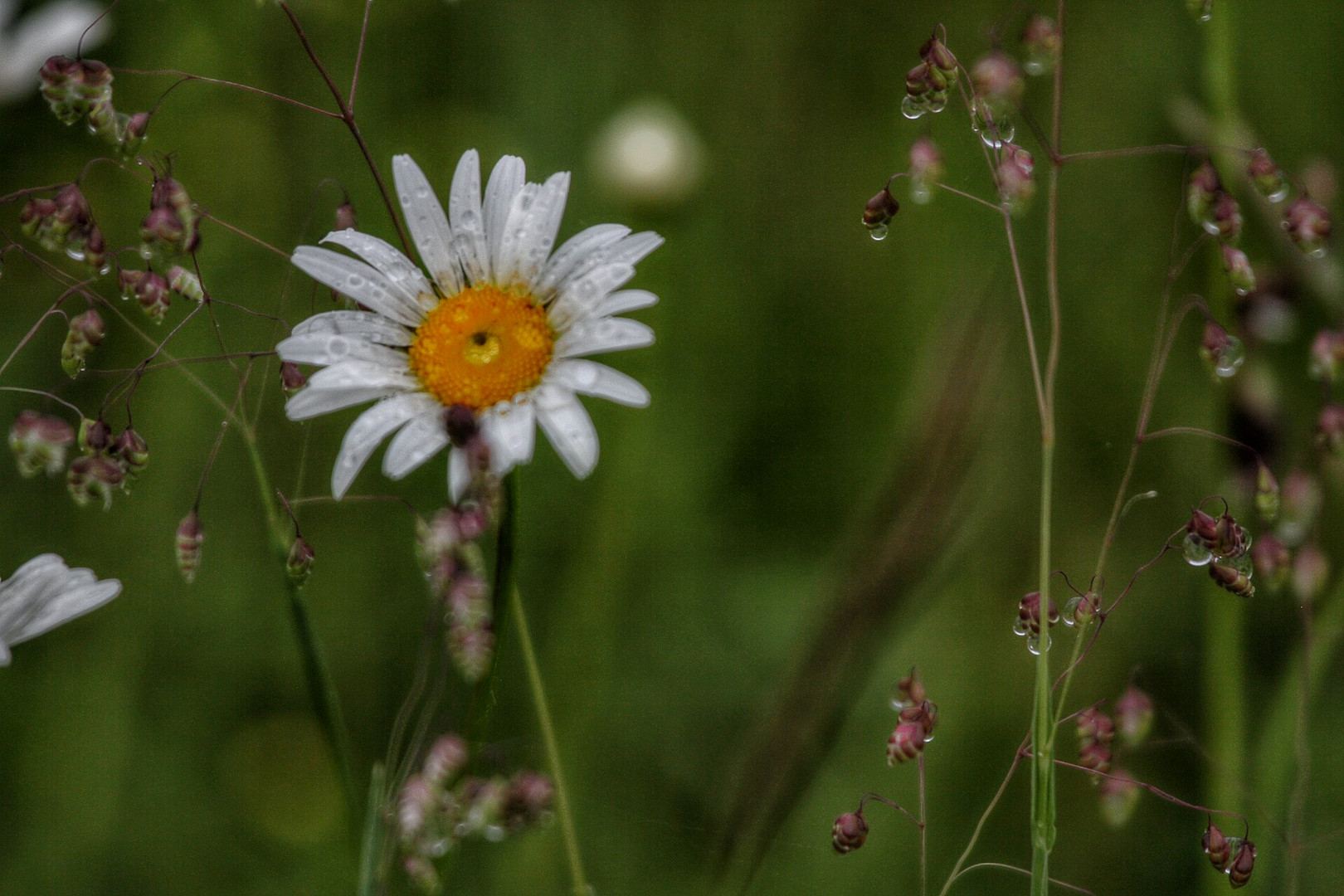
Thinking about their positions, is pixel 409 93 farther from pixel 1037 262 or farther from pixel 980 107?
pixel 980 107

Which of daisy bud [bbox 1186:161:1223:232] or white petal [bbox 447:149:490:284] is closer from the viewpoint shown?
daisy bud [bbox 1186:161:1223:232]

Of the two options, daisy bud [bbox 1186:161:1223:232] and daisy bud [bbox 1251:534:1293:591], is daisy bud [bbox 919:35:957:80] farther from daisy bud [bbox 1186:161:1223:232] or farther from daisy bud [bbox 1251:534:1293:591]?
daisy bud [bbox 1251:534:1293:591]

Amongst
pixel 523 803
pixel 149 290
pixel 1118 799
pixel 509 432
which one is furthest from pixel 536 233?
pixel 1118 799

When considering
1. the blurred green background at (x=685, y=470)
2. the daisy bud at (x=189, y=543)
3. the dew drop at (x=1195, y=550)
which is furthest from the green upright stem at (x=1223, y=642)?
the daisy bud at (x=189, y=543)

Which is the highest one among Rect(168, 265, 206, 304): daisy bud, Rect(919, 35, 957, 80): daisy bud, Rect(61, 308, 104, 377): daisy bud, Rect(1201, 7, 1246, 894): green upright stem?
Rect(919, 35, 957, 80): daisy bud

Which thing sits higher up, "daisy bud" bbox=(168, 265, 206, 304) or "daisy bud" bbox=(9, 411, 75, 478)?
"daisy bud" bbox=(168, 265, 206, 304)

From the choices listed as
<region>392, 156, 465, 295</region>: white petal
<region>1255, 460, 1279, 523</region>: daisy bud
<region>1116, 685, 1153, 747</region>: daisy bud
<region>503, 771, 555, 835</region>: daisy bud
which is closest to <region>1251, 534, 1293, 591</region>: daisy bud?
<region>1255, 460, 1279, 523</region>: daisy bud
